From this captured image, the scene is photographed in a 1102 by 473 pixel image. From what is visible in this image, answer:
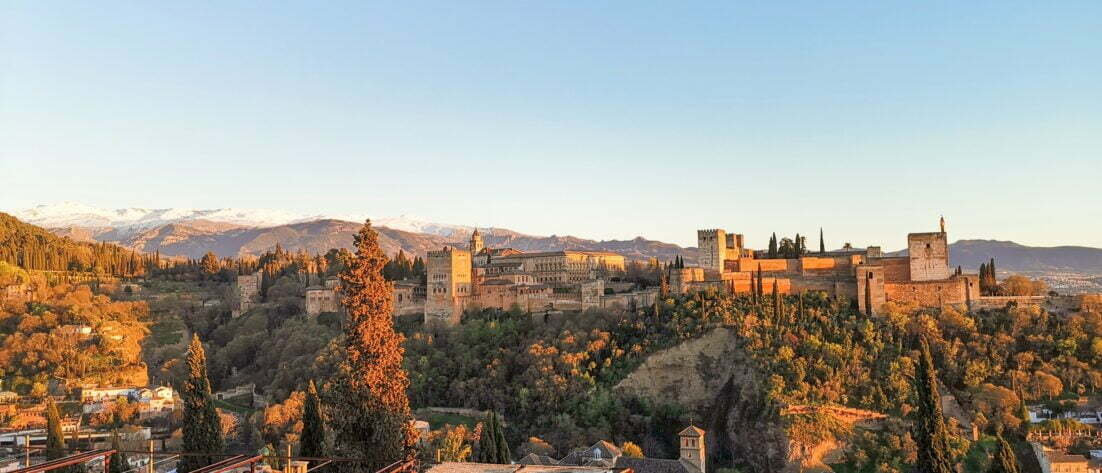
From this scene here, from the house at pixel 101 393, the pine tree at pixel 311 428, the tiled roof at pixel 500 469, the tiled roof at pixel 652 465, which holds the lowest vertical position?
the tiled roof at pixel 652 465

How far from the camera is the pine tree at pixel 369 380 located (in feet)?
62.1

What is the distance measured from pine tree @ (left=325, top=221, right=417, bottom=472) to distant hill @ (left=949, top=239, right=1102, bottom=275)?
161561 millimetres

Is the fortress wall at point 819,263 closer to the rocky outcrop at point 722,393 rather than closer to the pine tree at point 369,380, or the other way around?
the rocky outcrop at point 722,393

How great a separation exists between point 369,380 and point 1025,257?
17922 centimetres

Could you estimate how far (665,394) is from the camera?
4847cm

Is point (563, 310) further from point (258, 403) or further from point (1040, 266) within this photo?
point (1040, 266)

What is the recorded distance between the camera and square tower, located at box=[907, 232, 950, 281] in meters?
48.8

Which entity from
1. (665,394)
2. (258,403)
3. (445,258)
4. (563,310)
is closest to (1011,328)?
(665,394)

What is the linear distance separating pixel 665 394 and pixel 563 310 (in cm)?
1084

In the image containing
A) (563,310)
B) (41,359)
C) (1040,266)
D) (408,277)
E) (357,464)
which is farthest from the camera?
(1040,266)

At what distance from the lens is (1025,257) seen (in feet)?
563

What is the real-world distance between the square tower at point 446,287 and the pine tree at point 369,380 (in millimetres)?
39448

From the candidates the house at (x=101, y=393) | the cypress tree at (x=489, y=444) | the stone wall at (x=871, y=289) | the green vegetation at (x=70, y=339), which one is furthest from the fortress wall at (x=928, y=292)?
the green vegetation at (x=70, y=339)

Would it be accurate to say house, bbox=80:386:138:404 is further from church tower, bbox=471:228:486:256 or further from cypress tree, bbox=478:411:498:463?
cypress tree, bbox=478:411:498:463
